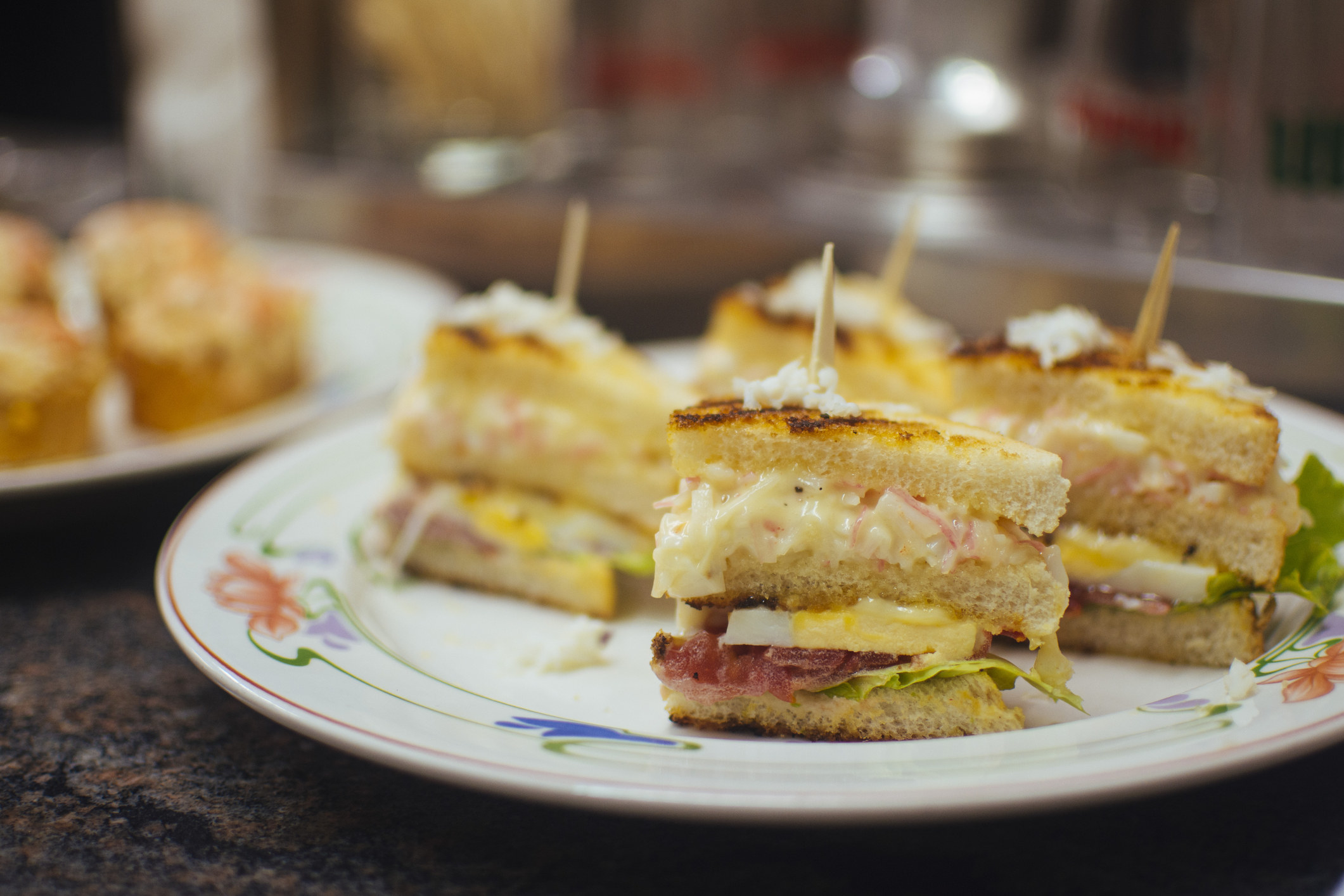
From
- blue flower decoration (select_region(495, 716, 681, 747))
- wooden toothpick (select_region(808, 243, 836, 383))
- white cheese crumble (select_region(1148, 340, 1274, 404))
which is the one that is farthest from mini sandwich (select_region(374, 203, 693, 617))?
white cheese crumble (select_region(1148, 340, 1274, 404))

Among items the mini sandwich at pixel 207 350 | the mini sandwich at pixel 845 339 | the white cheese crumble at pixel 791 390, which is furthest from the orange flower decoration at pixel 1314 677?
the mini sandwich at pixel 207 350

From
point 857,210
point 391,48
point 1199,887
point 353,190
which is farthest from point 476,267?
point 1199,887

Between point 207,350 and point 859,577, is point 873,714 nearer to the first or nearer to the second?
point 859,577

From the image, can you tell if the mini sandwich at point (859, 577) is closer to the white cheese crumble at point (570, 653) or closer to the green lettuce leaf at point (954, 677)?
the green lettuce leaf at point (954, 677)

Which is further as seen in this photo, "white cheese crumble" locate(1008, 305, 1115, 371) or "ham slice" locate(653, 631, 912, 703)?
"white cheese crumble" locate(1008, 305, 1115, 371)

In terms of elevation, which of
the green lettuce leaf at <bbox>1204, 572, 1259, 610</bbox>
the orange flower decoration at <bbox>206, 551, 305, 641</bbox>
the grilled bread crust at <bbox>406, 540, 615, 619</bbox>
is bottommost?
the grilled bread crust at <bbox>406, 540, 615, 619</bbox>

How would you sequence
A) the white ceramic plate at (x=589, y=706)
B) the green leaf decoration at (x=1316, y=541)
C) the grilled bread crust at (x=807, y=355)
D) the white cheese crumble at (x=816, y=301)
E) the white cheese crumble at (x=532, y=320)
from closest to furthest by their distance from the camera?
the white ceramic plate at (x=589, y=706) → the green leaf decoration at (x=1316, y=541) → the white cheese crumble at (x=532, y=320) → the grilled bread crust at (x=807, y=355) → the white cheese crumble at (x=816, y=301)

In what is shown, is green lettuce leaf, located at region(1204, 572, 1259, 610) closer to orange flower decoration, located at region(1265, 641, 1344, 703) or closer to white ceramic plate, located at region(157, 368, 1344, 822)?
white ceramic plate, located at region(157, 368, 1344, 822)
